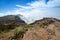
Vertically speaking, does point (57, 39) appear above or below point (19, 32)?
below

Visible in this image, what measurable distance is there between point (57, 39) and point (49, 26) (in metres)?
2.71

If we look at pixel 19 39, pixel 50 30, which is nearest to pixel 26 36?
pixel 19 39

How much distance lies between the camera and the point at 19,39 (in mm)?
11711

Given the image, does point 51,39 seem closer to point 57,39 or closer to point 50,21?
point 57,39

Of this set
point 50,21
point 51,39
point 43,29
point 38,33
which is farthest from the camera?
point 50,21

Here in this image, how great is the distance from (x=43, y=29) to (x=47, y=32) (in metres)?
0.83

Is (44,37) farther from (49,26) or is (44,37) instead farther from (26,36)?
(49,26)

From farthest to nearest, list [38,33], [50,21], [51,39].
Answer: [50,21] → [38,33] → [51,39]

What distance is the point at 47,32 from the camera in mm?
12516

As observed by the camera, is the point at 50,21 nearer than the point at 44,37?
No

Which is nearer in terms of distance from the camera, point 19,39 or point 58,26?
point 19,39

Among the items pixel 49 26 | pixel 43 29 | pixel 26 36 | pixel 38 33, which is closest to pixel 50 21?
pixel 49 26

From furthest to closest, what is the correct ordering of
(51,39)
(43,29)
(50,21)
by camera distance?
(50,21) → (43,29) → (51,39)

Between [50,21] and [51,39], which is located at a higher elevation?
[50,21]
